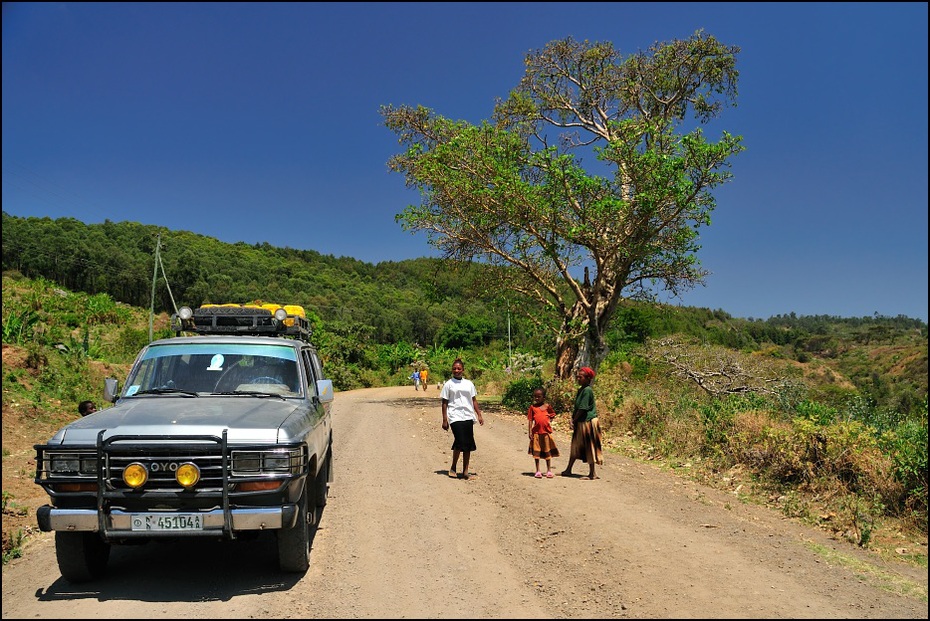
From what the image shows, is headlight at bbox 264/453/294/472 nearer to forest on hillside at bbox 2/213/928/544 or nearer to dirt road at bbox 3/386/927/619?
dirt road at bbox 3/386/927/619

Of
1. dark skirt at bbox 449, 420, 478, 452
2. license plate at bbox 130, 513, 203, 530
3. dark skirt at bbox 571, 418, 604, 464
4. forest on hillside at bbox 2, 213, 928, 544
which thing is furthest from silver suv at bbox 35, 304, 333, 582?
forest on hillside at bbox 2, 213, 928, 544

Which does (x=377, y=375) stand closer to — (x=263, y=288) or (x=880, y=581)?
(x=263, y=288)

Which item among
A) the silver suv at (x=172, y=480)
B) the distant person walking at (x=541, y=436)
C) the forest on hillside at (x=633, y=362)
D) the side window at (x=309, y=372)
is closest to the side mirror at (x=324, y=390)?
the side window at (x=309, y=372)

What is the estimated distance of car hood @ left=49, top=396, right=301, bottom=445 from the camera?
5.11m

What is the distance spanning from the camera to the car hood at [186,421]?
5.11 meters

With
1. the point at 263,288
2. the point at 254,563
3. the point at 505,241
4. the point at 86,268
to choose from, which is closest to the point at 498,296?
the point at 505,241

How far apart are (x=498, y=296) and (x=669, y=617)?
66.3 ft

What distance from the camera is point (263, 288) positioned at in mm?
68875

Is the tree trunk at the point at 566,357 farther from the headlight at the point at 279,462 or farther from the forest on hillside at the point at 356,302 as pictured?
the headlight at the point at 279,462

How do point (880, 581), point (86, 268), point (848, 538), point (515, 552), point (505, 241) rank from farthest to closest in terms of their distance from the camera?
1. point (86, 268)
2. point (505, 241)
3. point (848, 538)
4. point (515, 552)
5. point (880, 581)

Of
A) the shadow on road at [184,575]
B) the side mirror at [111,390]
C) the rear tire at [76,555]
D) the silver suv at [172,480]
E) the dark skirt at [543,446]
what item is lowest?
the shadow on road at [184,575]

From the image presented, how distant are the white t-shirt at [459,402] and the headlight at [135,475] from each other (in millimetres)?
5412

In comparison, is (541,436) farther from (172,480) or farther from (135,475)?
(135,475)

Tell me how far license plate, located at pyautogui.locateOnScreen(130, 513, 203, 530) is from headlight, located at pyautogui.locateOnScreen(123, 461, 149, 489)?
255 mm
